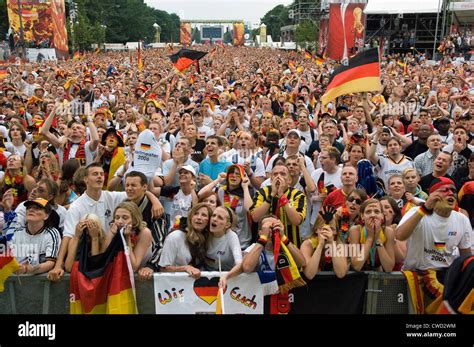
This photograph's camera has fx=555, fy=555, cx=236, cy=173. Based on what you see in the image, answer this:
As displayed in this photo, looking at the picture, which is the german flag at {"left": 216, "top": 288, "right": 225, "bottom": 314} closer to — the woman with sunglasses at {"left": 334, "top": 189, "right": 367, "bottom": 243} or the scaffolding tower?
the woman with sunglasses at {"left": 334, "top": 189, "right": 367, "bottom": 243}

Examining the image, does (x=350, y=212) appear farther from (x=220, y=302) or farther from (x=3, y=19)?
(x=3, y=19)

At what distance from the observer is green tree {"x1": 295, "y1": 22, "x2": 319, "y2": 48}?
2445 inches

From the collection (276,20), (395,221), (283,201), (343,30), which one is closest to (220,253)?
(283,201)

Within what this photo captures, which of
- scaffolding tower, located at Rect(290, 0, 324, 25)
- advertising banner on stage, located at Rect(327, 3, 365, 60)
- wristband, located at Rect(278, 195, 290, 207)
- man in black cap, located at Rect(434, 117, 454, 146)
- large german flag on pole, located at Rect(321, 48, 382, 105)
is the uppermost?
scaffolding tower, located at Rect(290, 0, 324, 25)

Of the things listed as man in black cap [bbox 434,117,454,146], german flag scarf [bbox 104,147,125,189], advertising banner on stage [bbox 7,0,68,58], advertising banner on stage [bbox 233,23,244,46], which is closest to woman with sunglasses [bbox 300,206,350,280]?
german flag scarf [bbox 104,147,125,189]

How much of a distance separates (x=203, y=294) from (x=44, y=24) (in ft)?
136

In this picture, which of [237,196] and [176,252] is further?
[237,196]

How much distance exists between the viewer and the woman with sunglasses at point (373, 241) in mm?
4738

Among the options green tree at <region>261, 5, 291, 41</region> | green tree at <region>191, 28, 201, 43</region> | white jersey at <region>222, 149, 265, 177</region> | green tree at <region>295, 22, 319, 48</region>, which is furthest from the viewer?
green tree at <region>191, 28, 201, 43</region>

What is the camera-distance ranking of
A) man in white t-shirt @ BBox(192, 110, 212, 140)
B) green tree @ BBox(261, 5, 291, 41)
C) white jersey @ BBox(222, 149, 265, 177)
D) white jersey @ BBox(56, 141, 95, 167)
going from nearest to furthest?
white jersey @ BBox(222, 149, 265, 177) < white jersey @ BBox(56, 141, 95, 167) < man in white t-shirt @ BBox(192, 110, 212, 140) < green tree @ BBox(261, 5, 291, 41)

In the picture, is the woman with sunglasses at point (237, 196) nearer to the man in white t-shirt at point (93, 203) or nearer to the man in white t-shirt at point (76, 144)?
the man in white t-shirt at point (93, 203)

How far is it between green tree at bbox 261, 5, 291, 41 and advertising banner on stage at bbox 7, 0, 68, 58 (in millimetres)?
102669

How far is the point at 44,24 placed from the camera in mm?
41812

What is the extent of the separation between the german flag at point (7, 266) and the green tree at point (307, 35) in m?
58.3
